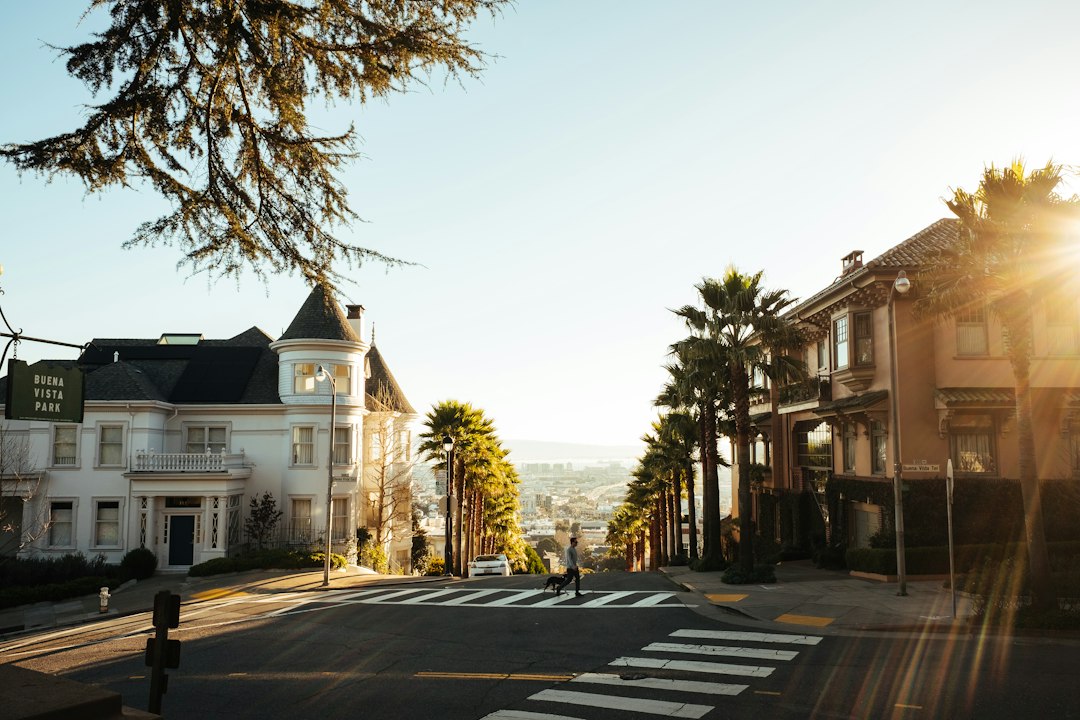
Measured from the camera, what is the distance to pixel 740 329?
90.9 ft

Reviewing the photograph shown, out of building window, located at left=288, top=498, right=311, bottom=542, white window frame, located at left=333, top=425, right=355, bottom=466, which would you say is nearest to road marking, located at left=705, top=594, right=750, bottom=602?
white window frame, located at left=333, top=425, right=355, bottom=466

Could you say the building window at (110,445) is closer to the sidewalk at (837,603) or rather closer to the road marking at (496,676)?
the sidewalk at (837,603)

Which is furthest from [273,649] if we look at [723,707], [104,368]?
[104,368]

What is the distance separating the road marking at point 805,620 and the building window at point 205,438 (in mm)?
29525

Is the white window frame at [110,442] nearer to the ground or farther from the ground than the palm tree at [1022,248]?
nearer to the ground

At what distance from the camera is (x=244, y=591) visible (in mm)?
28469

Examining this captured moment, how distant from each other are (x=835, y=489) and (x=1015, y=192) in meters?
15.7

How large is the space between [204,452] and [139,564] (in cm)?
619

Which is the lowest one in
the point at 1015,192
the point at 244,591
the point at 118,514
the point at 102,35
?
the point at 244,591

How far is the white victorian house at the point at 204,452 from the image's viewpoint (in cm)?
3512

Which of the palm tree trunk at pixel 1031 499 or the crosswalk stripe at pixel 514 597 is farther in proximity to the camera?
the crosswalk stripe at pixel 514 597

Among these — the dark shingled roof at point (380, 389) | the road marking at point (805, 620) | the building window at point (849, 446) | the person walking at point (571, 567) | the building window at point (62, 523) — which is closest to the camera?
the road marking at point (805, 620)

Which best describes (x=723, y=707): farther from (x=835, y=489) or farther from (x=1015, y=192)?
(x=835, y=489)

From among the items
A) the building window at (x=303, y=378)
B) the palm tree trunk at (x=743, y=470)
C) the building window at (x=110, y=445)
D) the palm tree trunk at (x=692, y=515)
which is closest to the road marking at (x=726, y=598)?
the palm tree trunk at (x=743, y=470)
